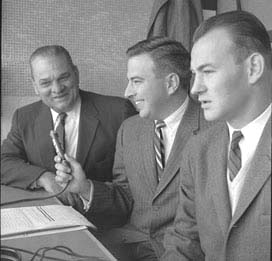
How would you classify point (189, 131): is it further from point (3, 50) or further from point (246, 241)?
point (3, 50)

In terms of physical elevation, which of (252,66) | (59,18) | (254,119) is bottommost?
(254,119)

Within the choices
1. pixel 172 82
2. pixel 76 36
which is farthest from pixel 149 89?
pixel 76 36

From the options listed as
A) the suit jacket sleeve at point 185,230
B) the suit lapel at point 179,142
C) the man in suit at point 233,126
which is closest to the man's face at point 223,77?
the man in suit at point 233,126

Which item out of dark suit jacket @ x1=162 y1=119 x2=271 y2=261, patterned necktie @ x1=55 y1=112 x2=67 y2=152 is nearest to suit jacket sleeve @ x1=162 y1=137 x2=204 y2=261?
dark suit jacket @ x1=162 y1=119 x2=271 y2=261

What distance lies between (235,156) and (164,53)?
0.60m

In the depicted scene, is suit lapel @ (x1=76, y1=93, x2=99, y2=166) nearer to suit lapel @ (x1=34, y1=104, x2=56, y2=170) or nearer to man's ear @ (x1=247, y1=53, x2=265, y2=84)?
suit lapel @ (x1=34, y1=104, x2=56, y2=170)

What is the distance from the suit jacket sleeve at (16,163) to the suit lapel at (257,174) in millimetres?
869

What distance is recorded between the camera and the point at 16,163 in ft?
4.92

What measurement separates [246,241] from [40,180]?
0.86 metres

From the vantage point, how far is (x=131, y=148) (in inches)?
53.2

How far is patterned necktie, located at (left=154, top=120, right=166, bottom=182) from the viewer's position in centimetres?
126

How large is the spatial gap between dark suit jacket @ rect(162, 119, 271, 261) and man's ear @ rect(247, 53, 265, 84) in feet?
0.40

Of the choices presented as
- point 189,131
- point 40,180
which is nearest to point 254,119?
point 189,131

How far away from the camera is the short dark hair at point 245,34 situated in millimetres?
874
